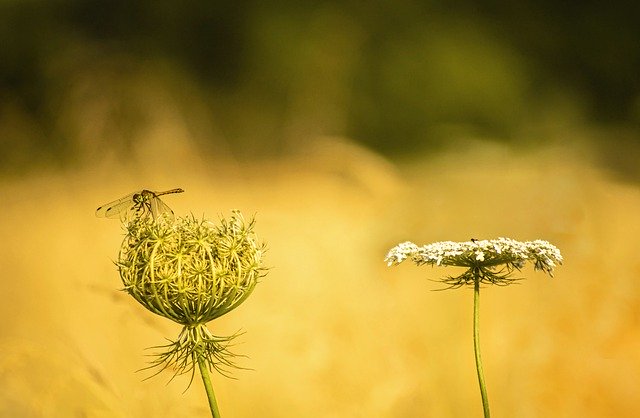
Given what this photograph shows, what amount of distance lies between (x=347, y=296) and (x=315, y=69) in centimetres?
90

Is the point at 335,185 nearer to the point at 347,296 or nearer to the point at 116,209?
the point at 347,296

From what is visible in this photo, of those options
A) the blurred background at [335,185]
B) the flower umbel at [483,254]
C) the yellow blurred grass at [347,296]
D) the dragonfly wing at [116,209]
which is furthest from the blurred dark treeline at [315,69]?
the flower umbel at [483,254]

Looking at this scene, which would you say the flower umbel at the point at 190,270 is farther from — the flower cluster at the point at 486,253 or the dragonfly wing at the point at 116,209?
the dragonfly wing at the point at 116,209

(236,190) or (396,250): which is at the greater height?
(236,190)

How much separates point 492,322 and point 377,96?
3.23 ft

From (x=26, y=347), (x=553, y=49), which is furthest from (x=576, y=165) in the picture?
(x=26, y=347)

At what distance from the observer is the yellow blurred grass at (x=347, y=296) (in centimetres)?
308

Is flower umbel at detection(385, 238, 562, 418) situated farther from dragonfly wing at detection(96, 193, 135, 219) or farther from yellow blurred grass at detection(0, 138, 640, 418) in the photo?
dragonfly wing at detection(96, 193, 135, 219)

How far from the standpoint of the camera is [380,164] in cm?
318

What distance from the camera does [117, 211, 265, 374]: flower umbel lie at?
6.95 feet

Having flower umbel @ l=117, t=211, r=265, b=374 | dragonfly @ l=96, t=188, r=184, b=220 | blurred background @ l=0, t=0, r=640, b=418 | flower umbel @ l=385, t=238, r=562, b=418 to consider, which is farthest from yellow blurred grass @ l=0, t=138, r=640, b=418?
flower umbel @ l=117, t=211, r=265, b=374

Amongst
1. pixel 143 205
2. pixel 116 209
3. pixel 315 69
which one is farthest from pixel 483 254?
pixel 116 209

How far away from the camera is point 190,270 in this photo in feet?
6.94

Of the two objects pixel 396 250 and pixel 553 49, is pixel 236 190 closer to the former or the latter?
pixel 396 250
